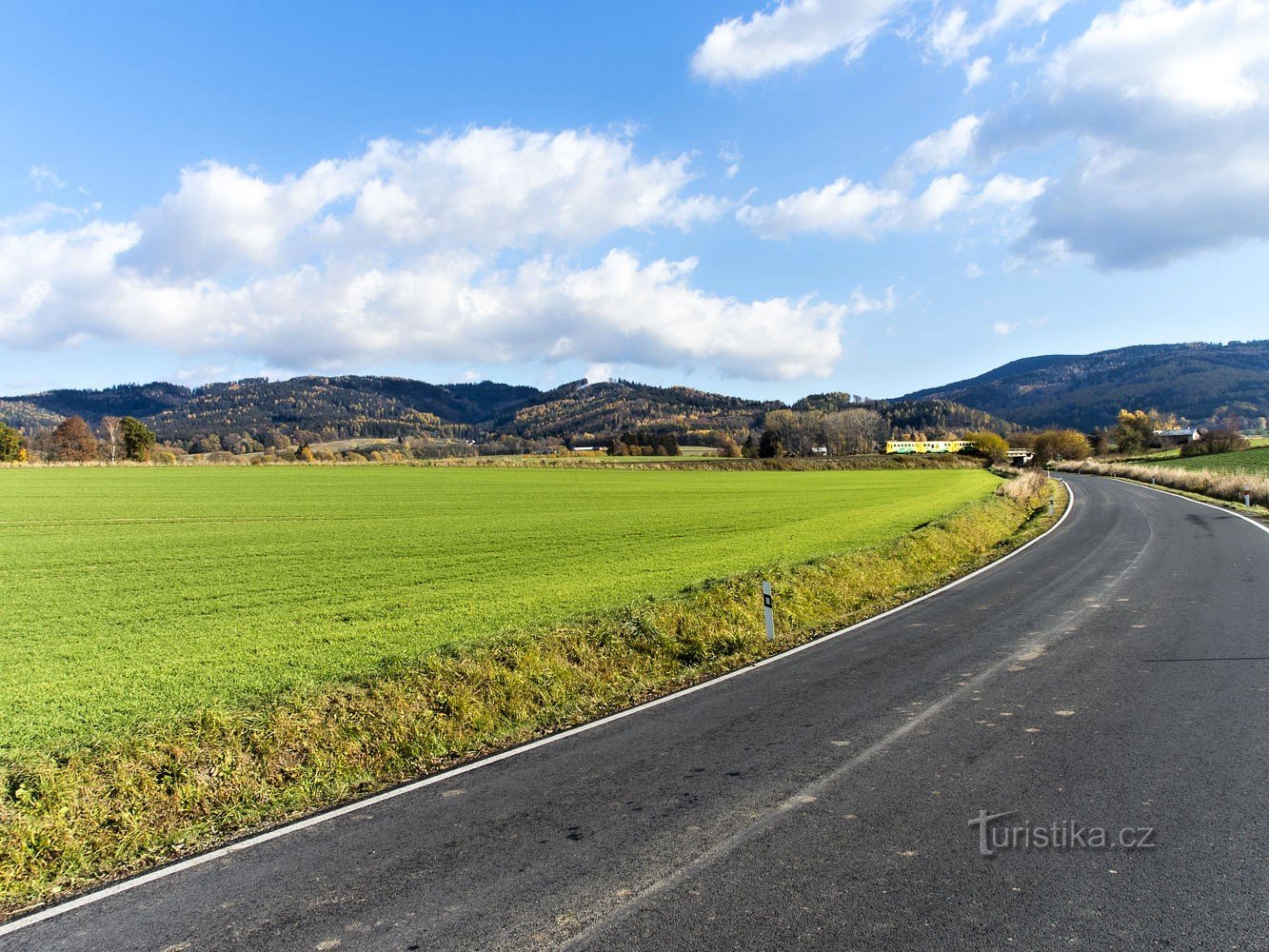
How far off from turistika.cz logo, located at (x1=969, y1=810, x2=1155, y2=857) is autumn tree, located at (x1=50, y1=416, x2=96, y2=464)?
492 feet

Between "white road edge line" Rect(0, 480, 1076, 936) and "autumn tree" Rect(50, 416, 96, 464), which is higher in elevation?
"autumn tree" Rect(50, 416, 96, 464)

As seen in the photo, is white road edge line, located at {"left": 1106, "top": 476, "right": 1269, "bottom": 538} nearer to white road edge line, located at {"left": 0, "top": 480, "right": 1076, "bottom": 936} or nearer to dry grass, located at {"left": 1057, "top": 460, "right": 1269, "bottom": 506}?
dry grass, located at {"left": 1057, "top": 460, "right": 1269, "bottom": 506}

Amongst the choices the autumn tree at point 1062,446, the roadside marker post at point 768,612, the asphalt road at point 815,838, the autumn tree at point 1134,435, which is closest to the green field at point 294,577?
the roadside marker post at point 768,612

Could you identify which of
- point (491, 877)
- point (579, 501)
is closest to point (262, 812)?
point (491, 877)

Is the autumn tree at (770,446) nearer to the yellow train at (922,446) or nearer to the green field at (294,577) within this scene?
the yellow train at (922,446)

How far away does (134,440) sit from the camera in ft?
397

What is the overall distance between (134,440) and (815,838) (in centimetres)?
14342

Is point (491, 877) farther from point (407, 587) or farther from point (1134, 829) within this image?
point (407, 587)

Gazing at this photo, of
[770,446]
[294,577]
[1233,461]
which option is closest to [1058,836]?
[294,577]

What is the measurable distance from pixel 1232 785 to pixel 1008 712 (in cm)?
224

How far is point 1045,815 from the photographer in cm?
560

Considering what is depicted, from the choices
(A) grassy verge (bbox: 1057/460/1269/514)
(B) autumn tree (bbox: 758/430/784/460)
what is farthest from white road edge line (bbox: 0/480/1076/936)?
(B) autumn tree (bbox: 758/430/784/460)

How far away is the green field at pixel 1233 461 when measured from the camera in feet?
230

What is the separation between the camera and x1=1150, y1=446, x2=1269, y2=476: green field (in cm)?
7006
